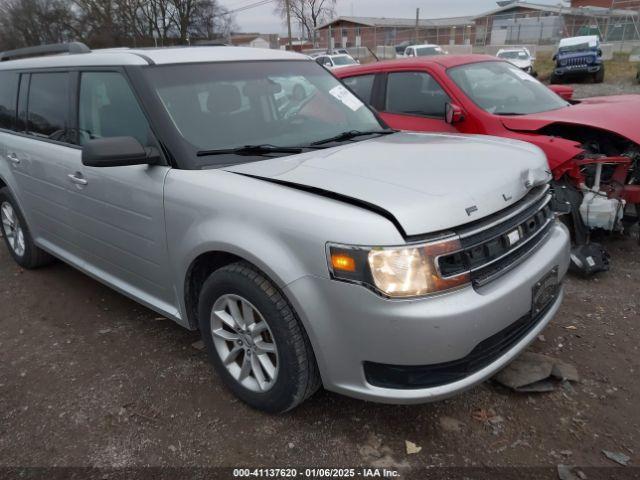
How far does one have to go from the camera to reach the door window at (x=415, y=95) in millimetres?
5102

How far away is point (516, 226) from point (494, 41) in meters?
38.2

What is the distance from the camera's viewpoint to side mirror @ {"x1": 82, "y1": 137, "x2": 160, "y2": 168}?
245 cm

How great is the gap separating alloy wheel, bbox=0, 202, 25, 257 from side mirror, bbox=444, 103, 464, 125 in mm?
3988

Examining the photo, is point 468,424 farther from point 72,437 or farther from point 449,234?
point 72,437

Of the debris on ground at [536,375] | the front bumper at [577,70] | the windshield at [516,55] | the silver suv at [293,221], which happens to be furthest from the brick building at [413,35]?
the debris on ground at [536,375]

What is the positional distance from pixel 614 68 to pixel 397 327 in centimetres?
2499

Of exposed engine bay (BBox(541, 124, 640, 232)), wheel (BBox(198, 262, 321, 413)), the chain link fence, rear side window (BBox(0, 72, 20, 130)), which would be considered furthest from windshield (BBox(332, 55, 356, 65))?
wheel (BBox(198, 262, 321, 413))

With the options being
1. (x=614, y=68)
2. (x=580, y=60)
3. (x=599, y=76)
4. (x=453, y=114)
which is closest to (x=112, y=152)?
(x=453, y=114)

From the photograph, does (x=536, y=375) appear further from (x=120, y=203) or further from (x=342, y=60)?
(x=342, y=60)

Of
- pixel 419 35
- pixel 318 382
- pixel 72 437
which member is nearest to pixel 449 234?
pixel 318 382

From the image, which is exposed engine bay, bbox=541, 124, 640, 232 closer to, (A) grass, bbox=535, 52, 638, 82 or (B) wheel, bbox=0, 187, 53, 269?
(B) wheel, bbox=0, 187, 53, 269

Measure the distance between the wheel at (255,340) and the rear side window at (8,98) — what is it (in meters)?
2.76

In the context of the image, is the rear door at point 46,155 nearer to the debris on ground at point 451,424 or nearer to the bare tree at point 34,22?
the debris on ground at point 451,424

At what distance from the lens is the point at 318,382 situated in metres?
2.34
